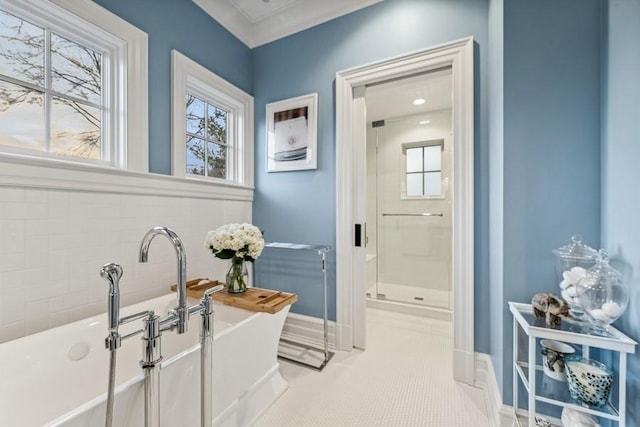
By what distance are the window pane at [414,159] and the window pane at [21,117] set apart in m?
3.44

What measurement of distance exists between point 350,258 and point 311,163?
34.3 inches

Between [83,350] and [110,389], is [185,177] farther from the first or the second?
[110,389]

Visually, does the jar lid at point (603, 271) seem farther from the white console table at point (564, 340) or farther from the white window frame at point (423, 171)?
the white window frame at point (423, 171)

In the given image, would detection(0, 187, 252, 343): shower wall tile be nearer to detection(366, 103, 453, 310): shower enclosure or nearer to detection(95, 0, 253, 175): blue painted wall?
detection(95, 0, 253, 175): blue painted wall

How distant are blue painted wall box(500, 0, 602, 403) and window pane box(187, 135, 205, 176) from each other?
212 centimetres

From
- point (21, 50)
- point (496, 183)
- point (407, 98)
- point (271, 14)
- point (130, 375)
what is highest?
point (271, 14)

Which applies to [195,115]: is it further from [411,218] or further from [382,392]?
[411,218]

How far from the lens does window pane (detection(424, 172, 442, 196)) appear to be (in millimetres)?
3367

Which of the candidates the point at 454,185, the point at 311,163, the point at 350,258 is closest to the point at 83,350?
→ the point at 350,258

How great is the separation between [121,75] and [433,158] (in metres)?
3.26

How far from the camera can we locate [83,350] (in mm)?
1243

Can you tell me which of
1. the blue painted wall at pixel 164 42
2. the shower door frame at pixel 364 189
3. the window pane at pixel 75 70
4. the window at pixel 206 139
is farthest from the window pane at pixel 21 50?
the shower door frame at pixel 364 189

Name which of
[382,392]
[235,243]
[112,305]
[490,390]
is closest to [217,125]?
[235,243]

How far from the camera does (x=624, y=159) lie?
0.98 metres
